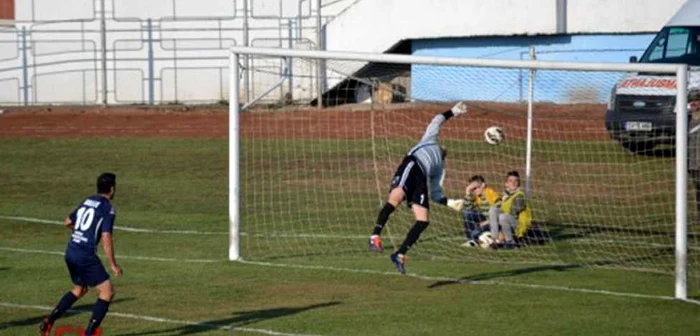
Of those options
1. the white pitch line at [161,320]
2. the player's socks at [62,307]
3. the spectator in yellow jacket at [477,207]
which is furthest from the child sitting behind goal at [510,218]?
the player's socks at [62,307]

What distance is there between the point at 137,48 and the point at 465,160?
68.4 feet

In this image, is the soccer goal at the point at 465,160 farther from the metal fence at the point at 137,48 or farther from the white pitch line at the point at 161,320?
the metal fence at the point at 137,48

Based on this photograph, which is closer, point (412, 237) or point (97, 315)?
point (97, 315)

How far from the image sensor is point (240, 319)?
45.9ft

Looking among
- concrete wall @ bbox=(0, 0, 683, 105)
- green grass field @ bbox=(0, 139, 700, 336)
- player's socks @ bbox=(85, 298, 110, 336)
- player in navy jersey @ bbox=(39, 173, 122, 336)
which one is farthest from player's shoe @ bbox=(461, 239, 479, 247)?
concrete wall @ bbox=(0, 0, 683, 105)

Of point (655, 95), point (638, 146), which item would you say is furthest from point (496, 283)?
point (655, 95)

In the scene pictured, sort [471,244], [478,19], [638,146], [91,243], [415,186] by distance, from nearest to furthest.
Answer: [91,243] < [415,186] < [471,244] < [638,146] < [478,19]

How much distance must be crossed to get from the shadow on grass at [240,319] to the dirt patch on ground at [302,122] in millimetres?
7410

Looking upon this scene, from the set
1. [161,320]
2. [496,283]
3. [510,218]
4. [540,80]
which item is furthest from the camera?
[540,80]

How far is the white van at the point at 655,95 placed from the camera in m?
23.5

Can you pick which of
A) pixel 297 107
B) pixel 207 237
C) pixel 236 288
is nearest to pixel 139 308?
pixel 236 288

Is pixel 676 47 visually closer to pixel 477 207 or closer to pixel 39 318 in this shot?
pixel 477 207

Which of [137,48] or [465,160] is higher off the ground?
[137,48]

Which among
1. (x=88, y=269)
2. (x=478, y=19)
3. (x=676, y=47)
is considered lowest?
(x=88, y=269)
